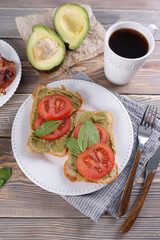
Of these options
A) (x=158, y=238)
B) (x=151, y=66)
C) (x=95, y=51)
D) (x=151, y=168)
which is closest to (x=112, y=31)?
(x=95, y=51)

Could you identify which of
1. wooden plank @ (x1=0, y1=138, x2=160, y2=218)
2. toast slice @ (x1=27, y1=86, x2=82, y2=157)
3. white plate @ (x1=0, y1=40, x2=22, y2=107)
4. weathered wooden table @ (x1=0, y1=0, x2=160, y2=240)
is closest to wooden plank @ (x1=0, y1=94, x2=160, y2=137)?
weathered wooden table @ (x1=0, y1=0, x2=160, y2=240)

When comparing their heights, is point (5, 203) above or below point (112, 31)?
below

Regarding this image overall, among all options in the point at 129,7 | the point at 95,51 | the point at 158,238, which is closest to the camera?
the point at 158,238

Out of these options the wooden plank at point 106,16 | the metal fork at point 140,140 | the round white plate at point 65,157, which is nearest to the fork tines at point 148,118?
the metal fork at point 140,140

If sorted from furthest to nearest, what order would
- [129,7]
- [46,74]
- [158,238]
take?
1. [129,7]
2. [46,74]
3. [158,238]

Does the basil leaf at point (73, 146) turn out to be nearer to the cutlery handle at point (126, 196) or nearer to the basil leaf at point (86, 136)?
the basil leaf at point (86, 136)

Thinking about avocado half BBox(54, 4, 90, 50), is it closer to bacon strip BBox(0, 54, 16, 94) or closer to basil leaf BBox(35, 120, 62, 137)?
bacon strip BBox(0, 54, 16, 94)

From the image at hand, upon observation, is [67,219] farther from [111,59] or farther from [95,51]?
[95,51]

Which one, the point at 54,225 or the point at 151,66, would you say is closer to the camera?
the point at 54,225
